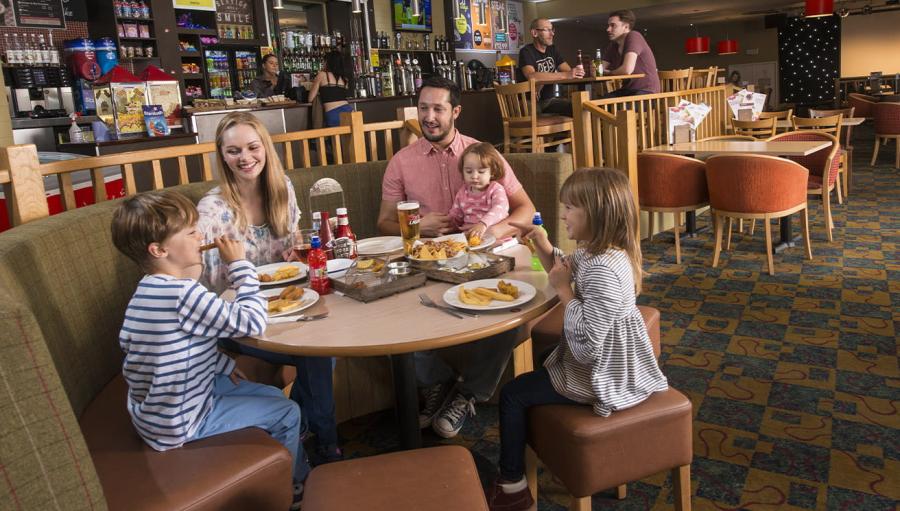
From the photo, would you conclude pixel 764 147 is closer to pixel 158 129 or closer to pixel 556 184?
pixel 556 184

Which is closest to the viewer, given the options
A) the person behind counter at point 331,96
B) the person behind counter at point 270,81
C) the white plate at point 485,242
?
the white plate at point 485,242

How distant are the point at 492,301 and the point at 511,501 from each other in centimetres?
63

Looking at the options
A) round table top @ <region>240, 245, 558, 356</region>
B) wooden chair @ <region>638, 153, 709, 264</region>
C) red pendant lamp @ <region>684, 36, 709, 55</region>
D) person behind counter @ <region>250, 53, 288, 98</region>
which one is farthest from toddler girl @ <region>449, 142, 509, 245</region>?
red pendant lamp @ <region>684, 36, 709, 55</region>

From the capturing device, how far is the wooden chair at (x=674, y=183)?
5.13 metres

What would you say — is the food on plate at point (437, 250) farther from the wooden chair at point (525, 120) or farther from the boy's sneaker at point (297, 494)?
the wooden chair at point (525, 120)

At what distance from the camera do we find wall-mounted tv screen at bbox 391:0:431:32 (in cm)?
1146

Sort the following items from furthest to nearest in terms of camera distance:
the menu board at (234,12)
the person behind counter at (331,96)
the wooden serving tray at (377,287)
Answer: the menu board at (234,12) → the person behind counter at (331,96) → the wooden serving tray at (377,287)

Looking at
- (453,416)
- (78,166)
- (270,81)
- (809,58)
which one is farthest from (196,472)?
(809,58)

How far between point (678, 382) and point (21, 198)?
273 centimetres

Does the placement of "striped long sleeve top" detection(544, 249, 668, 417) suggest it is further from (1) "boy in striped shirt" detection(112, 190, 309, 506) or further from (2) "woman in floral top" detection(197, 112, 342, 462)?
(2) "woman in floral top" detection(197, 112, 342, 462)

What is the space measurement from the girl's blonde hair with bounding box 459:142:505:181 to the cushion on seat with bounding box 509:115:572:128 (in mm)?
3906

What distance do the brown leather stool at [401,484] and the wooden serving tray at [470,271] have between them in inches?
25.4

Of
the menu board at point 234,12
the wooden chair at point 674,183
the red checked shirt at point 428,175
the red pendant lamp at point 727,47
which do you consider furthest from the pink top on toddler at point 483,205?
the red pendant lamp at point 727,47

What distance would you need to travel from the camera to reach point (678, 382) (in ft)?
10.3
